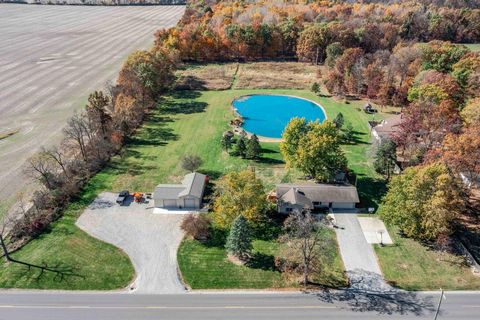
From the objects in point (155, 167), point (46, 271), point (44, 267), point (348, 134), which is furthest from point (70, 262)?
point (348, 134)

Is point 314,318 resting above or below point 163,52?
below

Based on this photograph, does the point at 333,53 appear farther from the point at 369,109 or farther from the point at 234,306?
the point at 234,306

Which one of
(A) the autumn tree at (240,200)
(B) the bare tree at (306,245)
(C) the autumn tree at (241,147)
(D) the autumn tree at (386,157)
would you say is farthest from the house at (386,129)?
(B) the bare tree at (306,245)

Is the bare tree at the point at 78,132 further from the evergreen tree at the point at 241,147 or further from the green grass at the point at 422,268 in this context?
the green grass at the point at 422,268

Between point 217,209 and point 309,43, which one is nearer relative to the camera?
point 217,209

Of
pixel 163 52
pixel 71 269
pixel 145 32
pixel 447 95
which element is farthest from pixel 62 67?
pixel 447 95

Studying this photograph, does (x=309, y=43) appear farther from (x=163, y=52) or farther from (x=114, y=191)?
(x=114, y=191)
